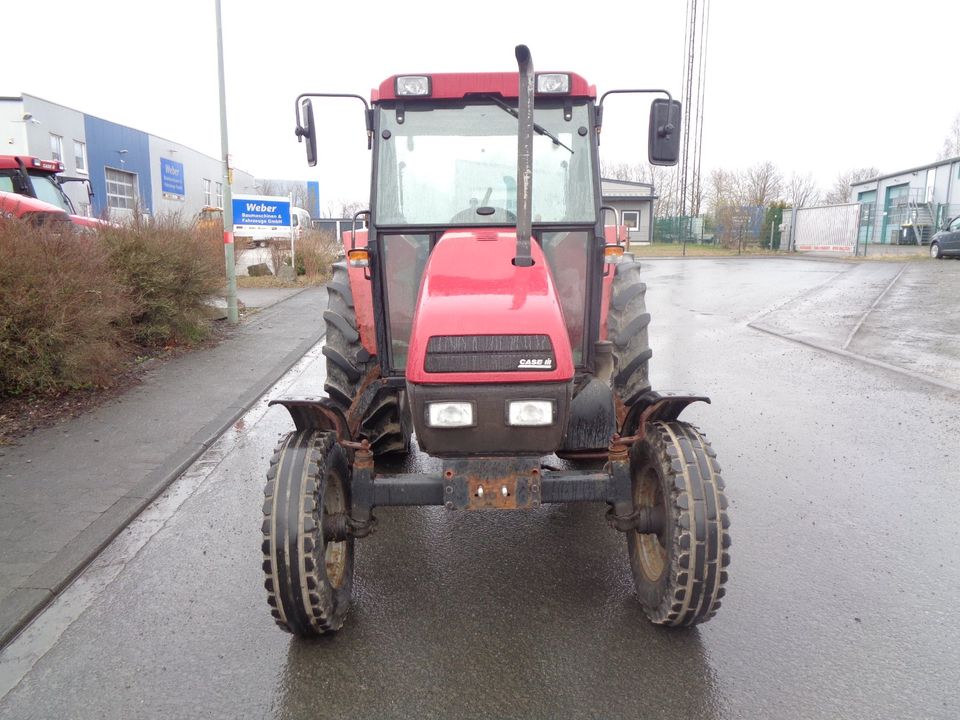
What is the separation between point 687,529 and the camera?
9.33 feet

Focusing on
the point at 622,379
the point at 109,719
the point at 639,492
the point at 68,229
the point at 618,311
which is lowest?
the point at 109,719

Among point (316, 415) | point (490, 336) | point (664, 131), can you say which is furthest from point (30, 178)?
point (490, 336)

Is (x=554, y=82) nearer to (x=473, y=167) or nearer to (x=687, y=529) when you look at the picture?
(x=473, y=167)

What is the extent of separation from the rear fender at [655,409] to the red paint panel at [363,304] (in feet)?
5.73

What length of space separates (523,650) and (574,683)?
0.30m

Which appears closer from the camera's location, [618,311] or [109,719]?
[109,719]

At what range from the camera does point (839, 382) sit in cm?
795

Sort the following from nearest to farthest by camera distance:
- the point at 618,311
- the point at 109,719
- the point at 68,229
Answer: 1. the point at 109,719
2. the point at 618,311
3. the point at 68,229

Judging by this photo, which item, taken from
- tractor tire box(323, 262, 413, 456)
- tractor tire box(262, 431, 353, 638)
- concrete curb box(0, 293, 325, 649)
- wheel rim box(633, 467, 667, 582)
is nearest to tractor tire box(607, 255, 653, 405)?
wheel rim box(633, 467, 667, 582)

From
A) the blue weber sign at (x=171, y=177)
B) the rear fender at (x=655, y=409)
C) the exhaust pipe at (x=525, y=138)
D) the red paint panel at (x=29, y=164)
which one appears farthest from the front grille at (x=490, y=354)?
the blue weber sign at (x=171, y=177)

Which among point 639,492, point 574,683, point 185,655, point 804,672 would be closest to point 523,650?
point 574,683

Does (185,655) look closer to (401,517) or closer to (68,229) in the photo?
(401,517)

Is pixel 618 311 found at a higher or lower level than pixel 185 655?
higher

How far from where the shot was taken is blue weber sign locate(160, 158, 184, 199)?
40.3 metres
